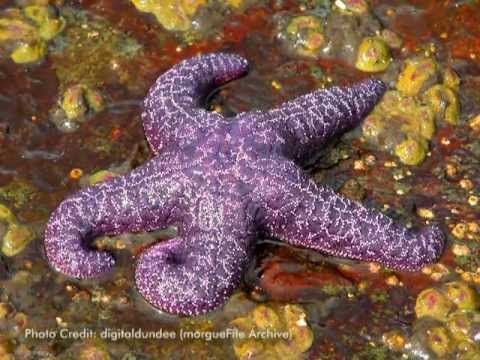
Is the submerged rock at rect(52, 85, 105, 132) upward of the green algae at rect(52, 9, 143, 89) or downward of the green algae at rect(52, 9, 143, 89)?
downward

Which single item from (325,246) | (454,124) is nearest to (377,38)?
(454,124)

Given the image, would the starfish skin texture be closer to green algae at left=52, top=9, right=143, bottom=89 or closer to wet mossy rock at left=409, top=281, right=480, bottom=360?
wet mossy rock at left=409, top=281, right=480, bottom=360

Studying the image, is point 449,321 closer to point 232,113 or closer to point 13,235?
point 232,113

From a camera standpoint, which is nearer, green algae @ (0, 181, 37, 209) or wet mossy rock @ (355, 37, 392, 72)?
green algae @ (0, 181, 37, 209)

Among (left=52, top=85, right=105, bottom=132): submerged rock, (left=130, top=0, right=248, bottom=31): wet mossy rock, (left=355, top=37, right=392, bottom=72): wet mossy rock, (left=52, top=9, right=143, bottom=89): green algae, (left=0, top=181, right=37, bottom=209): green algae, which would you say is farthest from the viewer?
(left=130, top=0, right=248, bottom=31): wet mossy rock

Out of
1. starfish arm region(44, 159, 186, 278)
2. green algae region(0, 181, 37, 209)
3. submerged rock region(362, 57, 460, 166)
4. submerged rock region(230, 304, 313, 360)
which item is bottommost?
submerged rock region(230, 304, 313, 360)

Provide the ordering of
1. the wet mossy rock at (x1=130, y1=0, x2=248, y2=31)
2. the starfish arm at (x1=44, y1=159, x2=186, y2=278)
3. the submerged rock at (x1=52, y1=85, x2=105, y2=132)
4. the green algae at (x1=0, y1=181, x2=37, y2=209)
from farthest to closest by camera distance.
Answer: the wet mossy rock at (x1=130, y1=0, x2=248, y2=31), the submerged rock at (x1=52, y1=85, x2=105, y2=132), the green algae at (x1=0, y1=181, x2=37, y2=209), the starfish arm at (x1=44, y1=159, x2=186, y2=278)

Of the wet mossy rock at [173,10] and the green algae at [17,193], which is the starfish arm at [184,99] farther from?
the green algae at [17,193]

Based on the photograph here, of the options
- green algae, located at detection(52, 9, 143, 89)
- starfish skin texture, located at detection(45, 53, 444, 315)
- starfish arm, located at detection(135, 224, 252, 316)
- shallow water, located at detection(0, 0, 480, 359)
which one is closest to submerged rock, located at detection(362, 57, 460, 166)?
shallow water, located at detection(0, 0, 480, 359)
